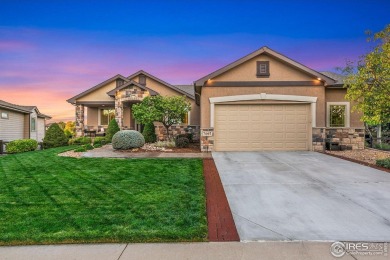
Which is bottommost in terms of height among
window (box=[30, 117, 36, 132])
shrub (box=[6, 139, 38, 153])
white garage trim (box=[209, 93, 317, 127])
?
shrub (box=[6, 139, 38, 153])

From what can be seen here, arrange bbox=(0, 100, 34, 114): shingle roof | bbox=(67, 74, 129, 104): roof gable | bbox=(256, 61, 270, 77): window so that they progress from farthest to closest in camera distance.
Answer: bbox=(67, 74, 129, 104): roof gable → bbox=(0, 100, 34, 114): shingle roof → bbox=(256, 61, 270, 77): window

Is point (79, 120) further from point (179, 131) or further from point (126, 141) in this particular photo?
point (126, 141)

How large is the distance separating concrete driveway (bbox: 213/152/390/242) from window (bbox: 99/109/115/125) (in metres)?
15.6

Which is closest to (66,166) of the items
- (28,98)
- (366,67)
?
(366,67)

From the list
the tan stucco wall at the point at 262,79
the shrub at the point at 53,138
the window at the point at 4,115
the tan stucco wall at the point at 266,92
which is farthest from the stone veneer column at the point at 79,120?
the tan stucco wall at the point at 262,79

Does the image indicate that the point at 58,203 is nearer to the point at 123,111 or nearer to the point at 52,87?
the point at 123,111

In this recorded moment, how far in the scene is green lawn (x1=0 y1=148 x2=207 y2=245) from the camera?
3.01 m

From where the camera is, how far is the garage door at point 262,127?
1169 centimetres

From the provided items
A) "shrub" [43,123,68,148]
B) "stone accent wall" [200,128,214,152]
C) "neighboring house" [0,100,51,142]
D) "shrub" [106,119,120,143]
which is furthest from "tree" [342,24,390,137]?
"neighboring house" [0,100,51,142]

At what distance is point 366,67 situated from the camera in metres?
8.96

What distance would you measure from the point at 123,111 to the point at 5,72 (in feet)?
33.7

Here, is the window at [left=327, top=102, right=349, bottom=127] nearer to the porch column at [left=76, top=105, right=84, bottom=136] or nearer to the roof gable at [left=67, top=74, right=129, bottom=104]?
the roof gable at [left=67, top=74, right=129, bottom=104]

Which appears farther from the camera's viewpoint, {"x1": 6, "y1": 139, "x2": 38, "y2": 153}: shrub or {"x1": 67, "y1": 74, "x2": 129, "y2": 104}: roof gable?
{"x1": 67, "y1": 74, "x2": 129, "y2": 104}: roof gable

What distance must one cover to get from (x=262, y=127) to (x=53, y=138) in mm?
14605
